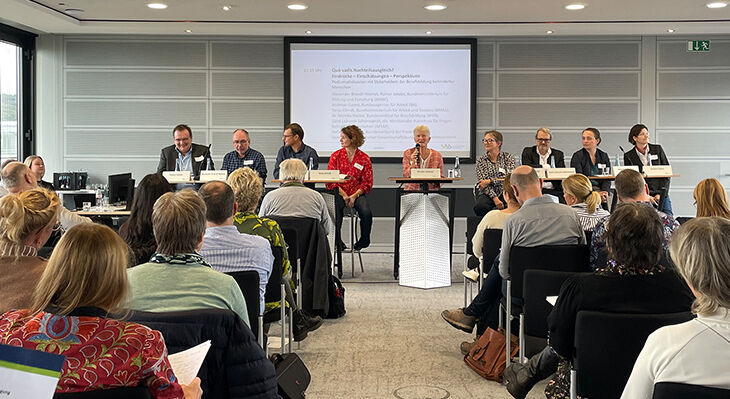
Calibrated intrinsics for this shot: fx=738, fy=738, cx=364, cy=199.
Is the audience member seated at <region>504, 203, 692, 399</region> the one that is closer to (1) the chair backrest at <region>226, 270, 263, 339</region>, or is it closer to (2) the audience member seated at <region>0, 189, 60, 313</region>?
(1) the chair backrest at <region>226, 270, 263, 339</region>

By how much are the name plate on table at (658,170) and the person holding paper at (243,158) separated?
4079 mm

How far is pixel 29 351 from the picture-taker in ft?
3.81

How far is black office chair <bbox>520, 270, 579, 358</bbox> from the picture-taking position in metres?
3.46

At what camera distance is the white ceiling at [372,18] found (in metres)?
7.70

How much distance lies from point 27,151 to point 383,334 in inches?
258

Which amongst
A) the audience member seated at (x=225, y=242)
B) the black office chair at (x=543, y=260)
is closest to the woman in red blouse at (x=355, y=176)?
the black office chair at (x=543, y=260)

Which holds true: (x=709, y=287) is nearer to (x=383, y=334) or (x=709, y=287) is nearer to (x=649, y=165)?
(x=383, y=334)

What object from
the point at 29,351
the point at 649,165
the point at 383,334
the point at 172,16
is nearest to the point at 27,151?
the point at 172,16

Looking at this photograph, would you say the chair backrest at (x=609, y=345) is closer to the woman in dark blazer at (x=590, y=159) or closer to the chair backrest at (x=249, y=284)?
the chair backrest at (x=249, y=284)

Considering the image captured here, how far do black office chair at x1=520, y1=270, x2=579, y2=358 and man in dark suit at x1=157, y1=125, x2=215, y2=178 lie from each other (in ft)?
16.1

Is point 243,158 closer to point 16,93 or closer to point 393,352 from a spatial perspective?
point 16,93

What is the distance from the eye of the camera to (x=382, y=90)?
9.89m

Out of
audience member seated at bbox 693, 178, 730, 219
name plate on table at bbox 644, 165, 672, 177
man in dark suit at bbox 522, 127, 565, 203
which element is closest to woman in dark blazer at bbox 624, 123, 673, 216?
name plate on table at bbox 644, 165, 672, 177

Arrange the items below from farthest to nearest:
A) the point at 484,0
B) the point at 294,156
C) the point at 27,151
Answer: the point at 27,151
the point at 294,156
the point at 484,0
